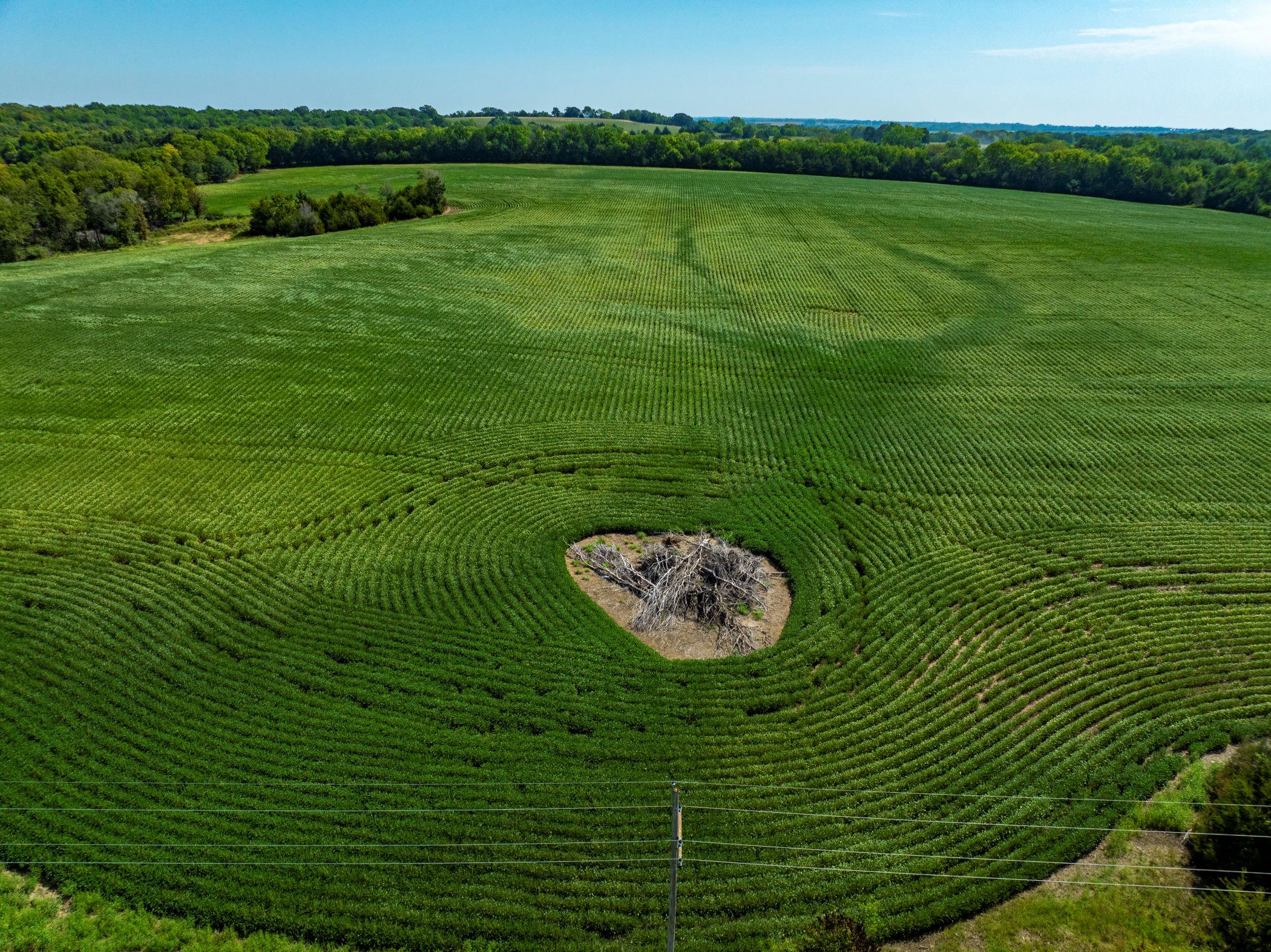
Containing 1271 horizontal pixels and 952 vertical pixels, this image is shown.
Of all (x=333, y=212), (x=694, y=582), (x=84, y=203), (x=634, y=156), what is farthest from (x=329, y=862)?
(x=634, y=156)

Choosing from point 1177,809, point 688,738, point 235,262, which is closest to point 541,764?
point 688,738

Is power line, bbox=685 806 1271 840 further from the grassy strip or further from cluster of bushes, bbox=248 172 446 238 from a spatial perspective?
cluster of bushes, bbox=248 172 446 238

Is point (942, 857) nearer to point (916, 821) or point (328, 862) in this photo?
point (916, 821)

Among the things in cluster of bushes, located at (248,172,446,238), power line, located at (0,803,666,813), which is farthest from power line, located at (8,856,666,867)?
cluster of bushes, located at (248,172,446,238)

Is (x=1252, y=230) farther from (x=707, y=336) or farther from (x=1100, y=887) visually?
(x=1100, y=887)

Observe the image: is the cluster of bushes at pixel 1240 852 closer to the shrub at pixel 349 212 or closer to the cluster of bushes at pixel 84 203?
the shrub at pixel 349 212


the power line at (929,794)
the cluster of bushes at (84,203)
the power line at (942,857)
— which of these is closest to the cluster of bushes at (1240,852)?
the power line at (942,857)
